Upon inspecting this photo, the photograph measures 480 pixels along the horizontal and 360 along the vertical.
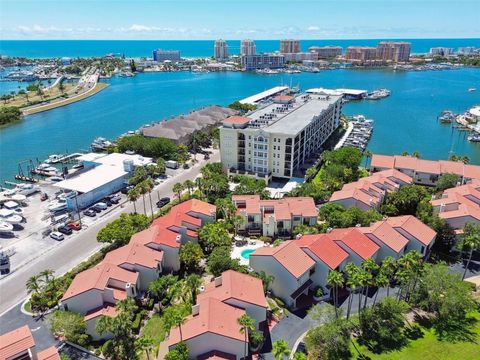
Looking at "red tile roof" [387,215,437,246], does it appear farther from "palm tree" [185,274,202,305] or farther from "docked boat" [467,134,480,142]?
"docked boat" [467,134,480,142]

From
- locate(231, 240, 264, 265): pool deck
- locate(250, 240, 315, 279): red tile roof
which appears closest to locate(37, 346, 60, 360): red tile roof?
locate(250, 240, 315, 279): red tile roof

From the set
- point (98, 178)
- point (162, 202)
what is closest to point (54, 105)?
point (98, 178)

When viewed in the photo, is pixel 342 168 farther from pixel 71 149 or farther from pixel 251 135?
pixel 71 149

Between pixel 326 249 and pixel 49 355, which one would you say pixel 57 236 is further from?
pixel 326 249

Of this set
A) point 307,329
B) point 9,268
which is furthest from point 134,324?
point 9,268

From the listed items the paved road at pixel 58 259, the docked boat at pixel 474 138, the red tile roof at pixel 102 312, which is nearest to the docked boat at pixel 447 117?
the docked boat at pixel 474 138
